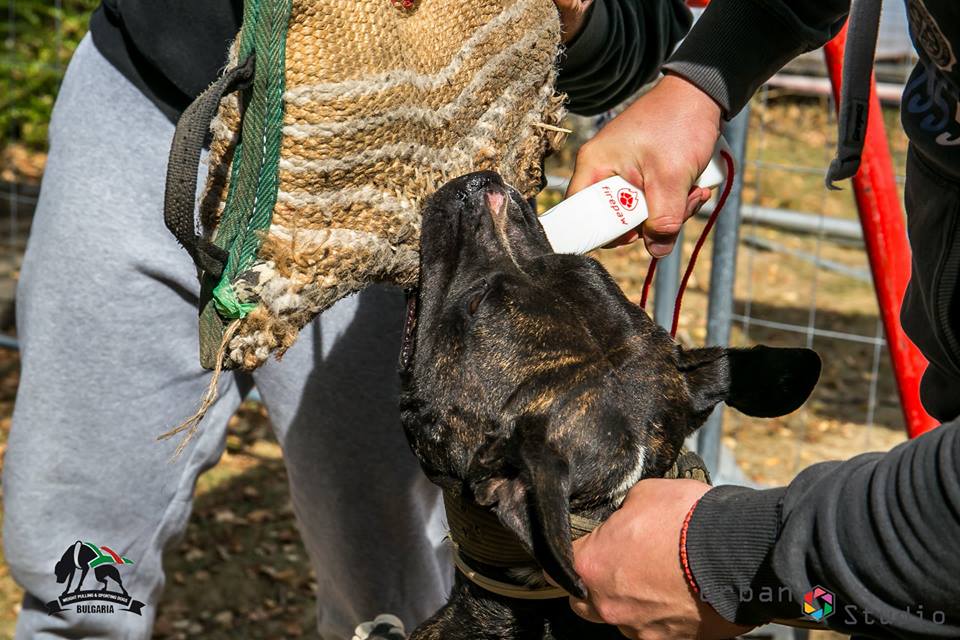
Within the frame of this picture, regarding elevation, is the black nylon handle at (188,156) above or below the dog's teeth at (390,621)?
above

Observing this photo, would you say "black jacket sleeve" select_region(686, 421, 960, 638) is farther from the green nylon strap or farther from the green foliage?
the green foliage

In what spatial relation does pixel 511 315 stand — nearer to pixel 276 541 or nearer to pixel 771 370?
pixel 771 370

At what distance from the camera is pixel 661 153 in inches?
97.7

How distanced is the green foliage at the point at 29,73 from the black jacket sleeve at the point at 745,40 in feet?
24.9

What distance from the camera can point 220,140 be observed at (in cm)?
220

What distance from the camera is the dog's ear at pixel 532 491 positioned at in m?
1.87

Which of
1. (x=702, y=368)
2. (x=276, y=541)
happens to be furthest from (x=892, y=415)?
(x=702, y=368)

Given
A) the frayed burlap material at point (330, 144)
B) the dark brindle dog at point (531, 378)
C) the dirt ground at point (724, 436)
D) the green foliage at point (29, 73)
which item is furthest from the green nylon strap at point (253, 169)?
the green foliage at point (29, 73)

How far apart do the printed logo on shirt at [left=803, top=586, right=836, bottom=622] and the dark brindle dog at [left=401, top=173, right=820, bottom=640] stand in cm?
60

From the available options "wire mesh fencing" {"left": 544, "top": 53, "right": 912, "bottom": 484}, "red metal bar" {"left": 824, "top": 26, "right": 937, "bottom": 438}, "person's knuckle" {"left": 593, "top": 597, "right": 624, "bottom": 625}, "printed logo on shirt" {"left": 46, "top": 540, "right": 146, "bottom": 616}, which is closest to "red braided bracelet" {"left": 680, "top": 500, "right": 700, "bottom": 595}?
"person's knuckle" {"left": 593, "top": 597, "right": 624, "bottom": 625}

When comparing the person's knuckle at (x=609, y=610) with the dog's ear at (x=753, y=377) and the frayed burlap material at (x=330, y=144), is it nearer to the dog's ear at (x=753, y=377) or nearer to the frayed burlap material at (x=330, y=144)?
the dog's ear at (x=753, y=377)

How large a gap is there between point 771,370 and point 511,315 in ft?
2.00

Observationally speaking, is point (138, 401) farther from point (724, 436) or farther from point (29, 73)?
point (29, 73)

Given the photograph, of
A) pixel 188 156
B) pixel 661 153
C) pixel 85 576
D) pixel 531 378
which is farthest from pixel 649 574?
pixel 85 576
